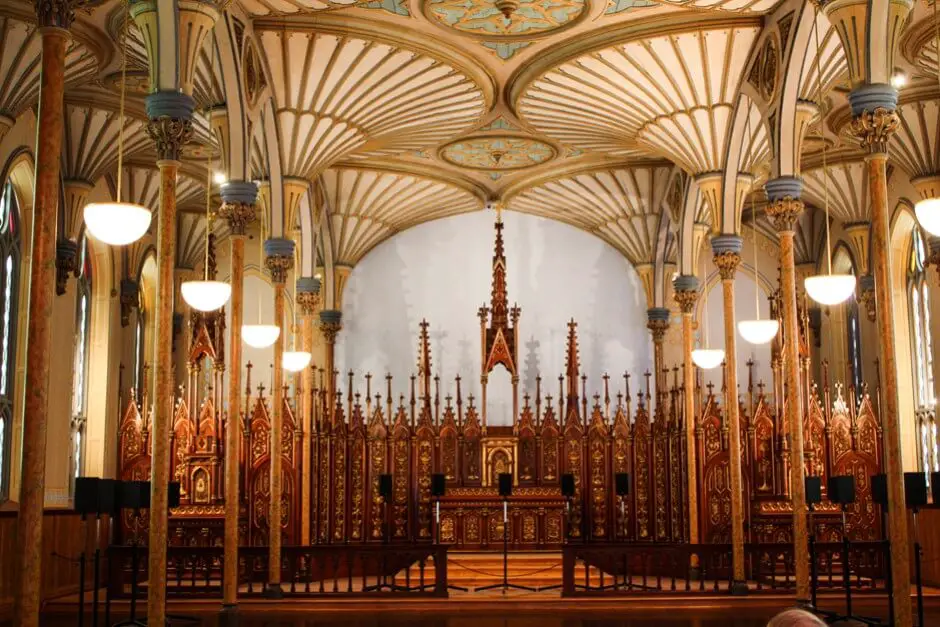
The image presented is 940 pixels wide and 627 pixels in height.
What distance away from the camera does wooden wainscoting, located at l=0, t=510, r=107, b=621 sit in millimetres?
14594

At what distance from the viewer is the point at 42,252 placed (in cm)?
901

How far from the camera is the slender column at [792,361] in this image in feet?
47.9

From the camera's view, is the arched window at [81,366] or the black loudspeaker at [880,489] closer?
the black loudspeaker at [880,489]

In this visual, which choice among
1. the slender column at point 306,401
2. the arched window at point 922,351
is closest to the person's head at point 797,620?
the slender column at point 306,401

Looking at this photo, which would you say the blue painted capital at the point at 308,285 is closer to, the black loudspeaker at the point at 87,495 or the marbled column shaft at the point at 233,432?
the marbled column shaft at the point at 233,432

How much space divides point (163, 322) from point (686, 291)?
1248 centimetres

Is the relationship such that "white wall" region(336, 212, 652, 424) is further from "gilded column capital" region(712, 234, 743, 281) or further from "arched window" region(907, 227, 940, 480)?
"gilded column capital" region(712, 234, 743, 281)

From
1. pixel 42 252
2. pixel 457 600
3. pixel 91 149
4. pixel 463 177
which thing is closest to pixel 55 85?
pixel 42 252

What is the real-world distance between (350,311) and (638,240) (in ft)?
23.9

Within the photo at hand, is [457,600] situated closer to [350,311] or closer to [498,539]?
[498,539]

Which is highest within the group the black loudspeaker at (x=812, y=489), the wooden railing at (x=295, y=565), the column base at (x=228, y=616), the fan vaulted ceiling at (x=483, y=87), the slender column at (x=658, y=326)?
the fan vaulted ceiling at (x=483, y=87)

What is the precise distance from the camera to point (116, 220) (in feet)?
32.9

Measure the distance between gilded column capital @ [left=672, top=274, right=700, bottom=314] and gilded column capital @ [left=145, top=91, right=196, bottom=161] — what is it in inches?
480

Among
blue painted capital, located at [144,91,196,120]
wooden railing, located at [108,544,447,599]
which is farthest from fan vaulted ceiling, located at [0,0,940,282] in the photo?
wooden railing, located at [108,544,447,599]
